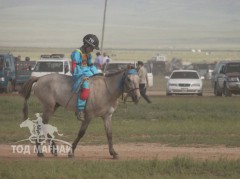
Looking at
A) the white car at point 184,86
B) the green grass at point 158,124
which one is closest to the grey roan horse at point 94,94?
the green grass at point 158,124

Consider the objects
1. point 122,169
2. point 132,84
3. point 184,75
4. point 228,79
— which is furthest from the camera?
point 184,75

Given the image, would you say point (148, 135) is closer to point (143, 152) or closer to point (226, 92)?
point (143, 152)

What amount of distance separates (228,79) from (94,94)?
26.4 m

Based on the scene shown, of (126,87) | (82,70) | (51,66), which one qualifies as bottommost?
(51,66)

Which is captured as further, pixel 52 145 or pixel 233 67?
pixel 233 67

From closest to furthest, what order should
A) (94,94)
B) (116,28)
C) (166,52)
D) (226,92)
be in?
(94,94)
(226,92)
(166,52)
(116,28)

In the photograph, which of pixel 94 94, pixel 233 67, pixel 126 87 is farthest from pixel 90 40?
pixel 233 67

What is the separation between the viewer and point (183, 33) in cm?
17225

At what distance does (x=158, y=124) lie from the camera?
93.9 ft

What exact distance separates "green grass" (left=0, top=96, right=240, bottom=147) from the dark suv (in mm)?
7031

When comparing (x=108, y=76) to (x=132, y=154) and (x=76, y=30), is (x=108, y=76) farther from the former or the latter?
(x=76, y=30)

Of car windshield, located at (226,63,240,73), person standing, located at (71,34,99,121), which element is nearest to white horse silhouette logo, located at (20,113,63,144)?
person standing, located at (71,34,99,121)

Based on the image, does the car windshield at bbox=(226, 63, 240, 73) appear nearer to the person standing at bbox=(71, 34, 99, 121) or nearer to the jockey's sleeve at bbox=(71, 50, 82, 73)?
the person standing at bbox=(71, 34, 99, 121)

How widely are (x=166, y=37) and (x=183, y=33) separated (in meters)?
3.00
